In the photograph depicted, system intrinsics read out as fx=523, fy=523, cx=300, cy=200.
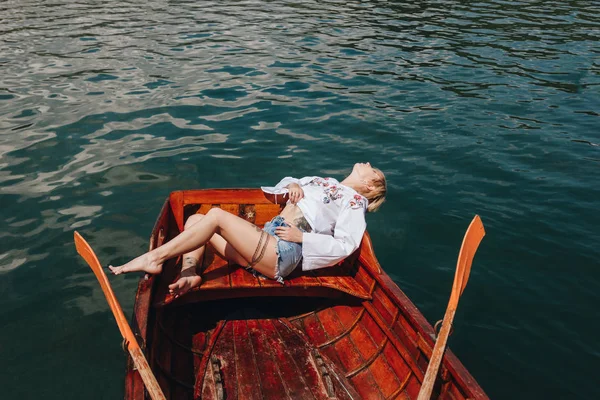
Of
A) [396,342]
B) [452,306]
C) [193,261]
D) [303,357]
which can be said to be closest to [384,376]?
[396,342]

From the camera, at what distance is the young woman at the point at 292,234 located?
504 cm

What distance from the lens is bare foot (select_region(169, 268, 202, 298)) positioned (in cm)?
496

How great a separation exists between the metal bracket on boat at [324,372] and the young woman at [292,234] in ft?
2.84

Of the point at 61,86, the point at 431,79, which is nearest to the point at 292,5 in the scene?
the point at 431,79

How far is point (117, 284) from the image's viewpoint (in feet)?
22.6

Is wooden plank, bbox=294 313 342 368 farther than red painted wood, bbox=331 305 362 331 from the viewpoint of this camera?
No

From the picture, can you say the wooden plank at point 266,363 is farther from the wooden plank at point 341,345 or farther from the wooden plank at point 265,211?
the wooden plank at point 265,211

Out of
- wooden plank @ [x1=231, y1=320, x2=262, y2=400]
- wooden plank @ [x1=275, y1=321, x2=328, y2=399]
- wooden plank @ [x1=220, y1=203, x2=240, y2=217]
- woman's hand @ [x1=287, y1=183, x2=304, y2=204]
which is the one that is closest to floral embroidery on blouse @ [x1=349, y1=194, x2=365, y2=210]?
woman's hand @ [x1=287, y1=183, x2=304, y2=204]

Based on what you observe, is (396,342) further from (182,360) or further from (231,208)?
(231,208)

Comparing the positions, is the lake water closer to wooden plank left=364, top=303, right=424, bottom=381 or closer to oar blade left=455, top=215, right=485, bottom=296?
wooden plank left=364, top=303, right=424, bottom=381

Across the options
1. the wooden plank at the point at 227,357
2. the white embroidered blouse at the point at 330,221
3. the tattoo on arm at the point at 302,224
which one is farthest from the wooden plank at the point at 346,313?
the wooden plank at the point at 227,357

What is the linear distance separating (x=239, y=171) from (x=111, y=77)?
288 inches

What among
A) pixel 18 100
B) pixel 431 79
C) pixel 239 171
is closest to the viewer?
pixel 239 171

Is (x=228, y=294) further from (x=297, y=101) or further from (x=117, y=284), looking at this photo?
(x=297, y=101)
